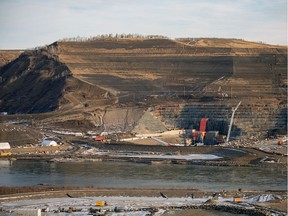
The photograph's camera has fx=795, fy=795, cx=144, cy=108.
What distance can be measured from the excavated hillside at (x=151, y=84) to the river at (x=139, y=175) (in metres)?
14.2

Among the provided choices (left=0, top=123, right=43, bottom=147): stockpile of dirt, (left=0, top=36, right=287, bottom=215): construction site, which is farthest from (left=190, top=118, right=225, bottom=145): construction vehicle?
(left=0, top=123, right=43, bottom=147): stockpile of dirt

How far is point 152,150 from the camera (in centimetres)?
4584

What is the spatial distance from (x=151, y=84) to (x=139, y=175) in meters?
33.0

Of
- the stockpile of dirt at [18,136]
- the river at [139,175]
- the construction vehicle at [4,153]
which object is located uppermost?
the stockpile of dirt at [18,136]

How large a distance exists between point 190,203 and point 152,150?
66.6ft

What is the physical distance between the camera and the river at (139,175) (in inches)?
1243

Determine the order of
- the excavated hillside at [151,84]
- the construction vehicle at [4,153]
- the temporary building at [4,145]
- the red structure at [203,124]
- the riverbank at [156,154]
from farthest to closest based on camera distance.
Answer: the excavated hillside at [151,84] → the red structure at [203,124] → the temporary building at [4,145] → the construction vehicle at [4,153] → the riverbank at [156,154]

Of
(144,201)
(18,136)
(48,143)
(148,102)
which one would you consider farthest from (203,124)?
(144,201)

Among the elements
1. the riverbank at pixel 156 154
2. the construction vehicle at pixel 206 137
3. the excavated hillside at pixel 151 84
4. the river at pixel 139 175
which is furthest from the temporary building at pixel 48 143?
the construction vehicle at pixel 206 137

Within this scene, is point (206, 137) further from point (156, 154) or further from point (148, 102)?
point (148, 102)


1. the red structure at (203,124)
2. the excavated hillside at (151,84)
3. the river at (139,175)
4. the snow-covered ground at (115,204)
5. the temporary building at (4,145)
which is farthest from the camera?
the excavated hillside at (151,84)

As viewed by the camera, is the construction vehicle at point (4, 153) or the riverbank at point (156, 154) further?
the construction vehicle at point (4, 153)

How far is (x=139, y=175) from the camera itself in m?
35.0

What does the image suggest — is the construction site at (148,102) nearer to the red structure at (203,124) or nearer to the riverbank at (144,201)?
the red structure at (203,124)
